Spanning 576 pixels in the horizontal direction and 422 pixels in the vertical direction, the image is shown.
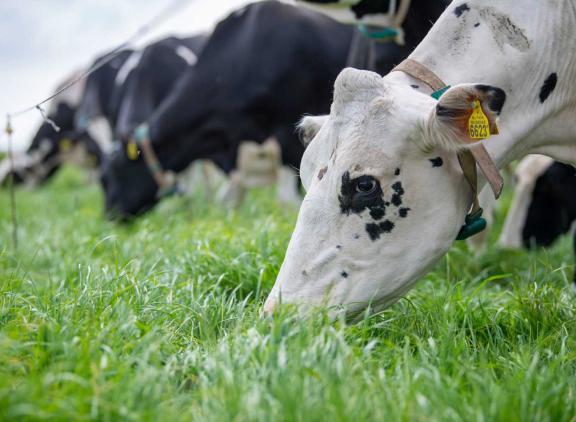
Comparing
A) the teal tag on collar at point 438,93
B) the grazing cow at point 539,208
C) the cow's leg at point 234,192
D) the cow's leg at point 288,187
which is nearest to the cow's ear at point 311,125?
the teal tag on collar at point 438,93

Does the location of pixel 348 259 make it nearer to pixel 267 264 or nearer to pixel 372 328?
pixel 372 328

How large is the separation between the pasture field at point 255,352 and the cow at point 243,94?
2.84 m

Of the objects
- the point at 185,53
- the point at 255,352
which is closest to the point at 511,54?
the point at 255,352

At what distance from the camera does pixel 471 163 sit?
8.87 feet

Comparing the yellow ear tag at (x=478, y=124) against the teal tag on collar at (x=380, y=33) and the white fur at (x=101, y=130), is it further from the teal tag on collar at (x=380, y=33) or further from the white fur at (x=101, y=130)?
the white fur at (x=101, y=130)

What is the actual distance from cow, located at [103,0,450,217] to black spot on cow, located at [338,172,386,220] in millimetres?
3519

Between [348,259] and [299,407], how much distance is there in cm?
81

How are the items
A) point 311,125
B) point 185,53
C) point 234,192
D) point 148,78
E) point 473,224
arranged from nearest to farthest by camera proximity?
1. point 473,224
2. point 311,125
3. point 234,192
4. point 148,78
5. point 185,53

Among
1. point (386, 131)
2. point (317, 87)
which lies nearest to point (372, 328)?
point (386, 131)

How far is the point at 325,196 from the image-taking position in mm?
2730

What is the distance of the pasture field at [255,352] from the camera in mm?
2023

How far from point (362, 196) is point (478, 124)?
0.49m

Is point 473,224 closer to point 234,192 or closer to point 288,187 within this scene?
point 288,187

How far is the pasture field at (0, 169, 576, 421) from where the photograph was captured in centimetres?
202
